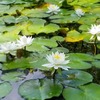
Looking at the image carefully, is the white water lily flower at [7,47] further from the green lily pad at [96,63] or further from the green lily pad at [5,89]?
the green lily pad at [96,63]

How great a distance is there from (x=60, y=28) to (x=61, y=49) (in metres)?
0.32

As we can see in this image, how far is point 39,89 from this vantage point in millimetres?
1040

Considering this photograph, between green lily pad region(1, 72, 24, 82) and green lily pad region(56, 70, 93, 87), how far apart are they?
16 centimetres

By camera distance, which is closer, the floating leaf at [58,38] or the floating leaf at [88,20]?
the floating leaf at [58,38]

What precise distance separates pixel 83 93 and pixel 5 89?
0.95 ft

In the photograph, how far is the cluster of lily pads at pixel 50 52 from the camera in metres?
1.05

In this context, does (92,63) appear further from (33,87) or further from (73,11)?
(73,11)

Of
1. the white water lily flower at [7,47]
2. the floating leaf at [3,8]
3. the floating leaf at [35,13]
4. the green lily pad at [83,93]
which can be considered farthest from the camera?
the floating leaf at [3,8]

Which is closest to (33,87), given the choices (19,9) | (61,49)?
(61,49)

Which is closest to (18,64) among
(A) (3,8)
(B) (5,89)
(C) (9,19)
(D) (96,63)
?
(B) (5,89)

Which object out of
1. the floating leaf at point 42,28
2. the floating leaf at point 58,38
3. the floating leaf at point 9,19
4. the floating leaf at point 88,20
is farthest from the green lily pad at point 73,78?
the floating leaf at point 9,19

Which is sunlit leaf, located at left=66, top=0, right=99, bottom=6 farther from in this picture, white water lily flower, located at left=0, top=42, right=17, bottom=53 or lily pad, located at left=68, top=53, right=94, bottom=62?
white water lily flower, located at left=0, top=42, right=17, bottom=53

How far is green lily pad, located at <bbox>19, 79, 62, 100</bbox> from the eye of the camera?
1.01 metres

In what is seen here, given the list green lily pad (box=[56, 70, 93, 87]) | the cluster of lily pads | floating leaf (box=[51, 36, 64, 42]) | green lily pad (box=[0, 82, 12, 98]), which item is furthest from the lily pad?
green lily pad (box=[0, 82, 12, 98])
